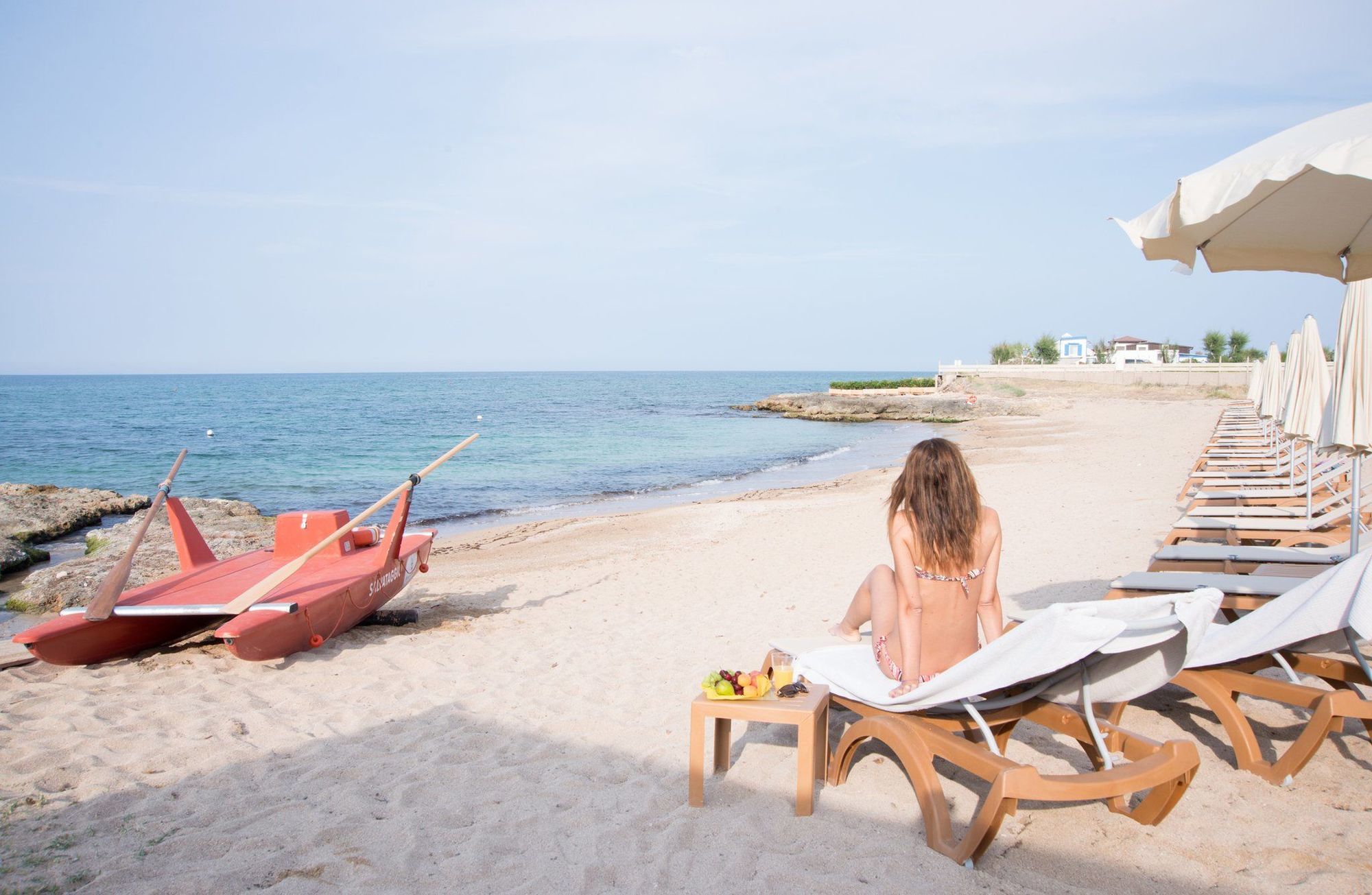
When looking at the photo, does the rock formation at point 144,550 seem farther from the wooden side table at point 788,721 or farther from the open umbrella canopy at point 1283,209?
the open umbrella canopy at point 1283,209

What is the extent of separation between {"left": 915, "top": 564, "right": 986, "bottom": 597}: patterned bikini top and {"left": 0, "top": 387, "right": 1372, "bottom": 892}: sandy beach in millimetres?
830

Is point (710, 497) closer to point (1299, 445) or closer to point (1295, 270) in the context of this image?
point (1299, 445)

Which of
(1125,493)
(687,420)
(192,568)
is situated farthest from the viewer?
(687,420)

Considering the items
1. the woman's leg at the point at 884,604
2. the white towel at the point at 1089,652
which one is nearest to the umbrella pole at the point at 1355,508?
the white towel at the point at 1089,652

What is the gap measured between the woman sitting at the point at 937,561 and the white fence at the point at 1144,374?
40709mm

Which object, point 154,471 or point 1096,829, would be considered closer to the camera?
point 1096,829

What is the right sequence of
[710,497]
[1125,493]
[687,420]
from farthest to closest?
[687,420] < [710,497] < [1125,493]

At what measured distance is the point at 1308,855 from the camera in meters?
2.70

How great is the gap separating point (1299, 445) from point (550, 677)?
1134 centimetres

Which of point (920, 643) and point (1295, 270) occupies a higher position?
point (1295, 270)

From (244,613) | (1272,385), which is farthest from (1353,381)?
(1272,385)

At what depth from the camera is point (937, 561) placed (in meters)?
3.24

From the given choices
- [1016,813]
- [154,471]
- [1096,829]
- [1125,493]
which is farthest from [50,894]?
[154,471]

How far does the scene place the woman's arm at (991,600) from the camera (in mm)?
3305
